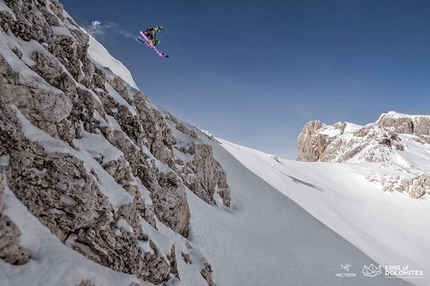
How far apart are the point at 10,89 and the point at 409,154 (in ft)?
339

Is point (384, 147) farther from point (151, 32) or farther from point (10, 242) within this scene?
point (10, 242)

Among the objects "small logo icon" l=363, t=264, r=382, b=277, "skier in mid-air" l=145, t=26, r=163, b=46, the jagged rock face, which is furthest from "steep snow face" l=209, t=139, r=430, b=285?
"skier in mid-air" l=145, t=26, r=163, b=46

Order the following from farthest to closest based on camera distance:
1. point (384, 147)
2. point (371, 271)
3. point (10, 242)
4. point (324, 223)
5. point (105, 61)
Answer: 1. point (384, 147)
2. point (105, 61)
3. point (324, 223)
4. point (371, 271)
5. point (10, 242)

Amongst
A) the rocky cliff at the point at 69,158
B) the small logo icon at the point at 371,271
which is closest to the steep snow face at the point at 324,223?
the small logo icon at the point at 371,271

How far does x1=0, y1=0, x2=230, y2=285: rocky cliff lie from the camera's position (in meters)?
6.81

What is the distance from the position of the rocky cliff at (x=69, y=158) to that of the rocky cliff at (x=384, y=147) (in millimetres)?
60092

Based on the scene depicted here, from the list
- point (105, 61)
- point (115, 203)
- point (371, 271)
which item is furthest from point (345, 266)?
point (105, 61)

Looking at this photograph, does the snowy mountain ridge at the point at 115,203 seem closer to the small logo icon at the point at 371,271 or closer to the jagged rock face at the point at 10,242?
the jagged rock face at the point at 10,242

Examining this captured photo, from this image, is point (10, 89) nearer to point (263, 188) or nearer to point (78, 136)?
point (78, 136)

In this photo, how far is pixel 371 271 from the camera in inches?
975

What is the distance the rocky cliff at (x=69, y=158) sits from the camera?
Result: 681 centimetres

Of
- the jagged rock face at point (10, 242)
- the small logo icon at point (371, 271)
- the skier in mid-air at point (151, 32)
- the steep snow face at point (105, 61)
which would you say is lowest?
the small logo icon at point (371, 271)

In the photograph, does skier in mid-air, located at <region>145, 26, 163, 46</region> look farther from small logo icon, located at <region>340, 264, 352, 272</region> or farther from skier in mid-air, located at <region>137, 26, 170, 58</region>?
small logo icon, located at <region>340, 264, 352, 272</region>

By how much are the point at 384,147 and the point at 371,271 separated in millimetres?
66701
